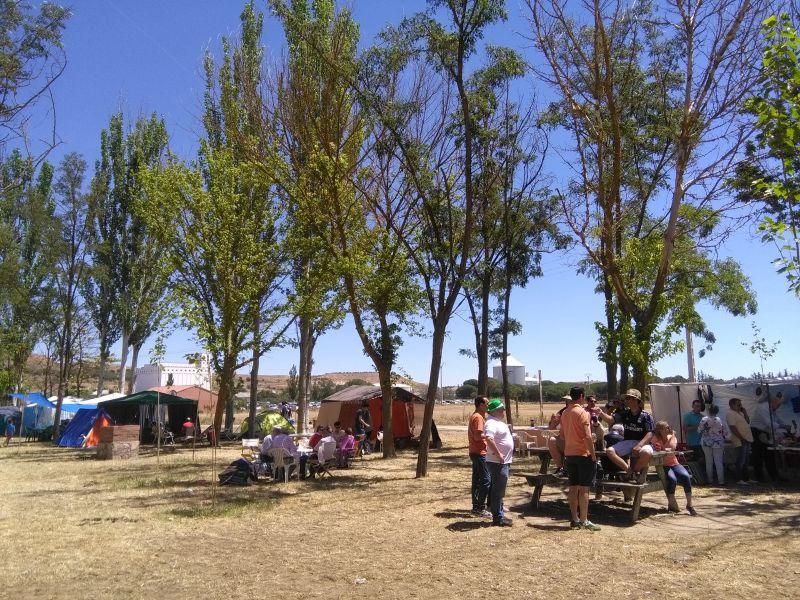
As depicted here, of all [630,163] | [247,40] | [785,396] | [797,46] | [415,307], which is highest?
[247,40]

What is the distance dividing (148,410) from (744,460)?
900 inches

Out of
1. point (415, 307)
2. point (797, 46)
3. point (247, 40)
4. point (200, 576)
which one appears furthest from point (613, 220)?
point (247, 40)

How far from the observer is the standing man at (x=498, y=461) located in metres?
7.71

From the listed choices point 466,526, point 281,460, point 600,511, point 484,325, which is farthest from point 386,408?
point 466,526

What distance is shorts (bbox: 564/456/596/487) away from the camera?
24.2 feet

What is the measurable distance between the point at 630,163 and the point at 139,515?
13364 millimetres

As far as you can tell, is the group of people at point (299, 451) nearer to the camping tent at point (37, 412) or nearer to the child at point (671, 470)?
the child at point (671, 470)

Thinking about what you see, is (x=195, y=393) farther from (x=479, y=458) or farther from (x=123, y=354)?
(x=479, y=458)

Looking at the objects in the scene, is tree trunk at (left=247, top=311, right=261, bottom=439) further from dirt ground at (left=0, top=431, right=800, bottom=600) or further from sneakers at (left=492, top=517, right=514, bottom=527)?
sneakers at (left=492, top=517, right=514, bottom=527)

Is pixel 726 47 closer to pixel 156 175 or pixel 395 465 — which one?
pixel 395 465

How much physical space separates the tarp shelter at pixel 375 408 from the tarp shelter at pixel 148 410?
7.23 m

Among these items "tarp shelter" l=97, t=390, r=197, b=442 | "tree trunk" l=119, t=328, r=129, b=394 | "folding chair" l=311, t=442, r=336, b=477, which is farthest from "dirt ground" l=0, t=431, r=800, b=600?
"tree trunk" l=119, t=328, r=129, b=394

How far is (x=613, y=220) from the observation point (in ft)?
44.7

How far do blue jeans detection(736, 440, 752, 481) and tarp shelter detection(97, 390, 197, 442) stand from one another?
2036 centimetres
